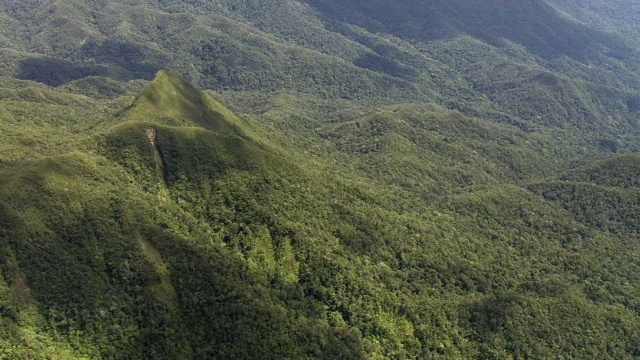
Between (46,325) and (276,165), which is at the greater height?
(276,165)

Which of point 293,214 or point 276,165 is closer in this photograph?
point 293,214

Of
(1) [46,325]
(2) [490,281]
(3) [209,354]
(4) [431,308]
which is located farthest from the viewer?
(2) [490,281]

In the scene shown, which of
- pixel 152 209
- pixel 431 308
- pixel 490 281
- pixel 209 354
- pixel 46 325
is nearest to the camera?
pixel 46 325

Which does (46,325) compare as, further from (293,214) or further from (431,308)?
(431,308)

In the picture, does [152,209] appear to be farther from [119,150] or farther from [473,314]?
[473,314]

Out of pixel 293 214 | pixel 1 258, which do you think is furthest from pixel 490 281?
pixel 1 258

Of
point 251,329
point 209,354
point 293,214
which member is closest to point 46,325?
point 209,354

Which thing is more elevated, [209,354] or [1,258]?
[1,258]

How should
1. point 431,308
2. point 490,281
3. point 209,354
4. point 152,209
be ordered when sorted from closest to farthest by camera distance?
point 209,354 → point 152,209 → point 431,308 → point 490,281

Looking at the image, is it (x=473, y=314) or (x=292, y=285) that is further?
(x=473, y=314)

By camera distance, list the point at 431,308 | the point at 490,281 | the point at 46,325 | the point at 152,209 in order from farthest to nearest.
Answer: the point at 490,281
the point at 431,308
the point at 152,209
the point at 46,325
